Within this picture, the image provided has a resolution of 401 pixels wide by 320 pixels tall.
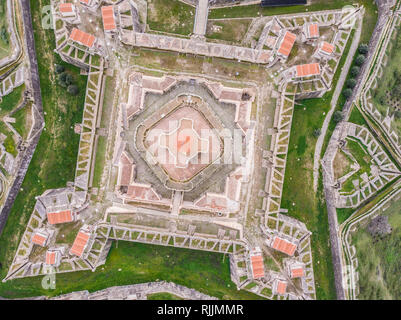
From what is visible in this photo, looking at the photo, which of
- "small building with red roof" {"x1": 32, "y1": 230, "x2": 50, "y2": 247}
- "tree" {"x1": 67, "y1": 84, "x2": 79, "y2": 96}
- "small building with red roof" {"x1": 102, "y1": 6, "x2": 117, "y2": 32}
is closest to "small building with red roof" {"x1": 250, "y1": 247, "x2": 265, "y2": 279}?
"small building with red roof" {"x1": 32, "y1": 230, "x2": 50, "y2": 247}

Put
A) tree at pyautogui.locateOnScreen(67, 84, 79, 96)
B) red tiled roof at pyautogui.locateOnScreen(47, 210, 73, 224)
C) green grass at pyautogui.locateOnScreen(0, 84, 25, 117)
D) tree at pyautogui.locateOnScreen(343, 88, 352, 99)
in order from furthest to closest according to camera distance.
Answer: tree at pyautogui.locateOnScreen(343, 88, 352, 99)
green grass at pyautogui.locateOnScreen(0, 84, 25, 117)
tree at pyautogui.locateOnScreen(67, 84, 79, 96)
red tiled roof at pyautogui.locateOnScreen(47, 210, 73, 224)

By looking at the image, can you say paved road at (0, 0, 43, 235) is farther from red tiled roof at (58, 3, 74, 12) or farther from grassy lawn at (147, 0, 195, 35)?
grassy lawn at (147, 0, 195, 35)

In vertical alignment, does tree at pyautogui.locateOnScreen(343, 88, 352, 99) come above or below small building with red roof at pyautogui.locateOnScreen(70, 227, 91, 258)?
above

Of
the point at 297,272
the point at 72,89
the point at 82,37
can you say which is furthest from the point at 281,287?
the point at 82,37

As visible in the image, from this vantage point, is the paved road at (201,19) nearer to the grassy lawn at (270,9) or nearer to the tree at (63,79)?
the grassy lawn at (270,9)

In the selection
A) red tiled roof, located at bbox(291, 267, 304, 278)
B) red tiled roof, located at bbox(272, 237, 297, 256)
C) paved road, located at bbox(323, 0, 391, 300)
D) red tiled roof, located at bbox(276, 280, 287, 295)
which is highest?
paved road, located at bbox(323, 0, 391, 300)

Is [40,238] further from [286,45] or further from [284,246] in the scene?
[286,45]

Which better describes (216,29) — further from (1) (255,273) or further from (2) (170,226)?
(1) (255,273)
